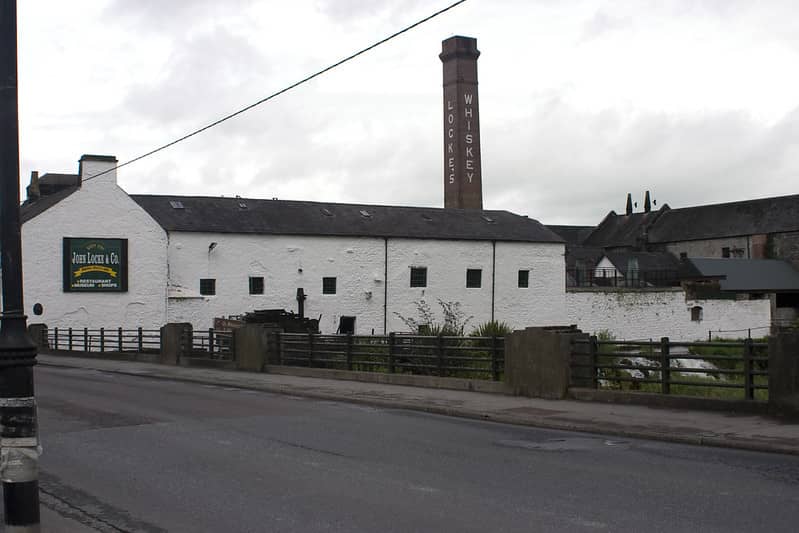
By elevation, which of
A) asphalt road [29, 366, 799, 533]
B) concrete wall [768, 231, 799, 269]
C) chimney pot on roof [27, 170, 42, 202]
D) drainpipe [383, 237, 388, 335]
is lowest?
asphalt road [29, 366, 799, 533]

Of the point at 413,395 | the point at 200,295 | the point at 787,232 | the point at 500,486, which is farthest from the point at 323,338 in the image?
the point at 787,232

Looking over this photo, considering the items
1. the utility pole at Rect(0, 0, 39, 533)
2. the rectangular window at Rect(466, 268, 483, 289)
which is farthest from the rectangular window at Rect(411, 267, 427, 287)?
the utility pole at Rect(0, 0, 39, 533)

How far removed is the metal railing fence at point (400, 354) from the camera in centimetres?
1945

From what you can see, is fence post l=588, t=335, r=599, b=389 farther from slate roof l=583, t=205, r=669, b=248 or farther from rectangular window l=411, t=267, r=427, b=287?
slate roof l=583, t=205, r=669, b=248

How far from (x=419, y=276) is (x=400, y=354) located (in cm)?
3231

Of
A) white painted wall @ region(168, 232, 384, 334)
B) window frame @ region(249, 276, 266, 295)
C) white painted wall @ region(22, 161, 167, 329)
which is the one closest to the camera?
white painted wall @ region(22, 161, 167, 329)

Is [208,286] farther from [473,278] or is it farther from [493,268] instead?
[493,268]

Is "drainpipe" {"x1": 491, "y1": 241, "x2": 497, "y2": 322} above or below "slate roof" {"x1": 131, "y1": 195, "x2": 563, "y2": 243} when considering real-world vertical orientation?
below

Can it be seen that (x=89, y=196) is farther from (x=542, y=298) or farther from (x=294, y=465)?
(x=294, y=465)

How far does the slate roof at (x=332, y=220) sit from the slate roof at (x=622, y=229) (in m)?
39.3

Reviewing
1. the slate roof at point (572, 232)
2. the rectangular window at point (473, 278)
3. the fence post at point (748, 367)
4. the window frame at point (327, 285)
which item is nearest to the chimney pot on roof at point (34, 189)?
the window frame at point (327, 285)

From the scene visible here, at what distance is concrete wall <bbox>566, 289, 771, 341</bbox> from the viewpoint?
191 ft

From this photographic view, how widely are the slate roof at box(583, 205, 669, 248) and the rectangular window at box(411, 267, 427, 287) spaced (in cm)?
4783

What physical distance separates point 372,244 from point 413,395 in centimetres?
3460
